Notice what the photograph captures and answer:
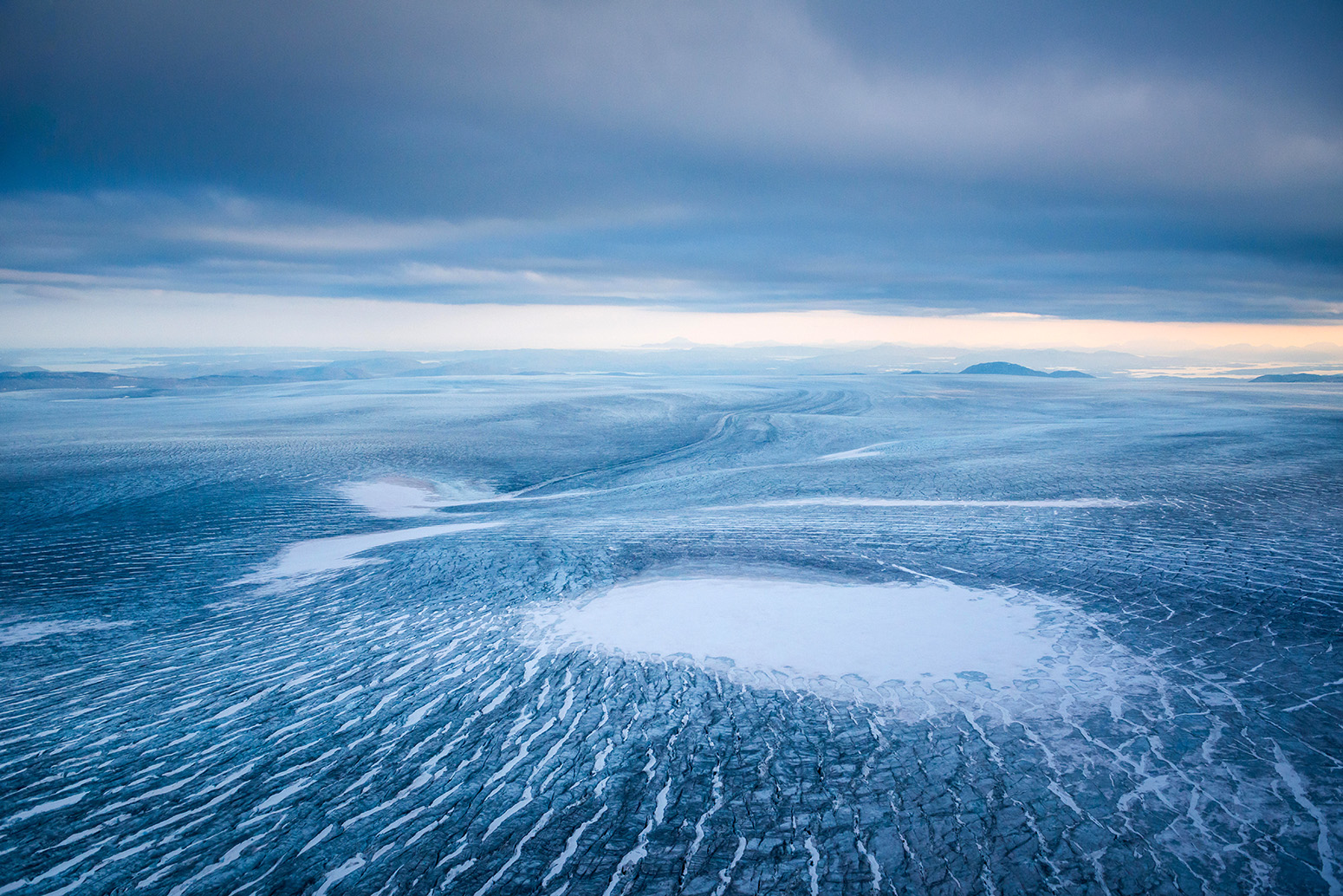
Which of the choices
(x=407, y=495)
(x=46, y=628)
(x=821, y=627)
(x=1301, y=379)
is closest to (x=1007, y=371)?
(x=1301, y=379)

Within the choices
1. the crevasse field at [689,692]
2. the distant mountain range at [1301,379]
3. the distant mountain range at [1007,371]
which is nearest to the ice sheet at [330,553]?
the crevasse field at [689,692]

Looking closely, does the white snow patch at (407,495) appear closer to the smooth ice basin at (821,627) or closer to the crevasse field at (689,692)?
the crevasse field at (689,692)

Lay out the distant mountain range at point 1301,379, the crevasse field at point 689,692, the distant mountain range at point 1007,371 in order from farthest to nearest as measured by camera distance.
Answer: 1. the distant mountain range at point 1007,371
2. the distant mountain range at point 1301,379
3. the crevasse field at point 689,692

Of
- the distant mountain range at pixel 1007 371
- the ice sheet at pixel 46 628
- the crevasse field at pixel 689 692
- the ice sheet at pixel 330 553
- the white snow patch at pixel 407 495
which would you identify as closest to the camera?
the crevasse field at pixel 689 692

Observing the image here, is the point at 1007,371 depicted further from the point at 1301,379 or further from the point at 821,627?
the point at 821,627

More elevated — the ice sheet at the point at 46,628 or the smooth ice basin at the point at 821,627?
the smooth ice basin at the point at 821,627

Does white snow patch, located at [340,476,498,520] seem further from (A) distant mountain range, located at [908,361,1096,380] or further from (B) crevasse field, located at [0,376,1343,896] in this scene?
(A) distant mountain range, located at [908,361,1096,380]

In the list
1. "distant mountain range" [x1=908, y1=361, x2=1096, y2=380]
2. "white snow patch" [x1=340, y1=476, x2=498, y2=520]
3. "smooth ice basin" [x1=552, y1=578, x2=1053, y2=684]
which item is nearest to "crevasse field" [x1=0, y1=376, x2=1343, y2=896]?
"smooth ice basin" [x1=552, y1=578, x2=1053, y2=684]
